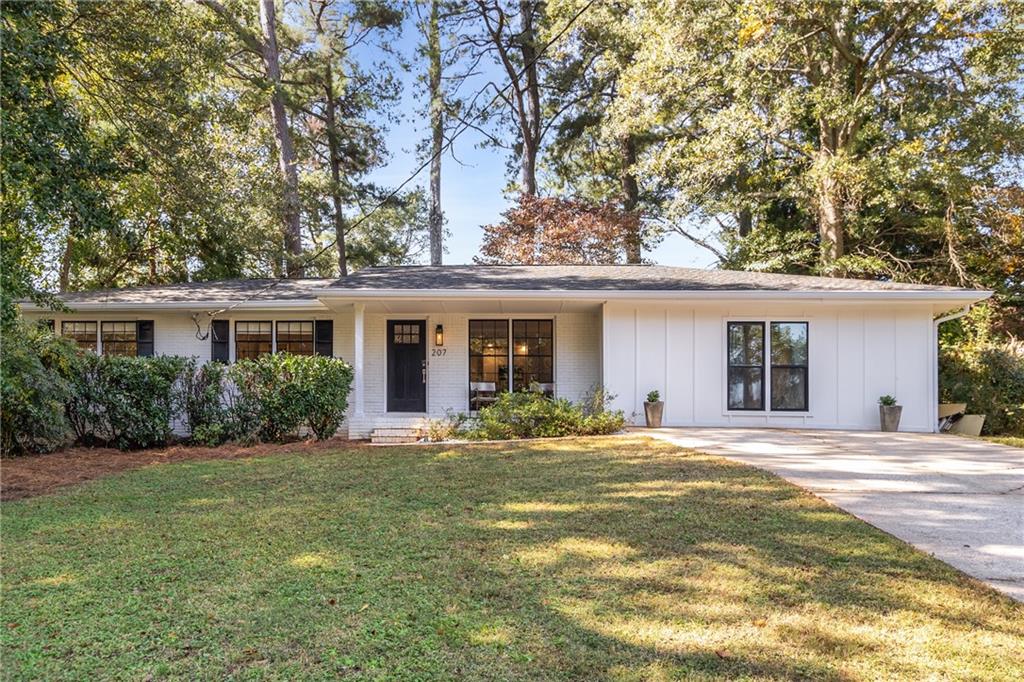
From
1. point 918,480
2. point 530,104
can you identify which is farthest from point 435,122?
point 918,480

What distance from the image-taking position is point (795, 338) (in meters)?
9.97

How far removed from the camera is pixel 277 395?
8.67 meters

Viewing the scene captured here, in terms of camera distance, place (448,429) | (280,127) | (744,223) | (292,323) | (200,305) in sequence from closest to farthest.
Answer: (448,429)
(200,305)
(292,323)
(280,127)
(744,223)

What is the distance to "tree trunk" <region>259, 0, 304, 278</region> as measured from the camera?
17234mm

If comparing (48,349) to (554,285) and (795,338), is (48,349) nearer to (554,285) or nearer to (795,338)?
(554,285)

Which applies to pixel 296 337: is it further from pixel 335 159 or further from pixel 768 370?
pixel 335 159

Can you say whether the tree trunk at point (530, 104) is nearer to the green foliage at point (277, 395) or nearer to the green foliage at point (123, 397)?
the green foliage at point (277, 395)

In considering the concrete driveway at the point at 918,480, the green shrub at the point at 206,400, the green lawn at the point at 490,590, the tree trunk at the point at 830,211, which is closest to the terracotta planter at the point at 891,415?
the concrete driveway at the point at 918,480

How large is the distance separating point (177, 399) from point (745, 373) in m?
9.73

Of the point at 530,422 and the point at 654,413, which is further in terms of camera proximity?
the point at 654,413

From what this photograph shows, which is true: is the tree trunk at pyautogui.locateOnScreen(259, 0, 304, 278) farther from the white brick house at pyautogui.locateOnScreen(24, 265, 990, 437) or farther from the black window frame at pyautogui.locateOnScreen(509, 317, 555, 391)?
the black window frame at pyautogui.locateOnScreen(509, 317, 555, 391)

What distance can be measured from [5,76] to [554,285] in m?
7.78

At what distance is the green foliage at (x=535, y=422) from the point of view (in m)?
8.72

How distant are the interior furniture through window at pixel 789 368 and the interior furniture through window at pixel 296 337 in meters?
8.99
